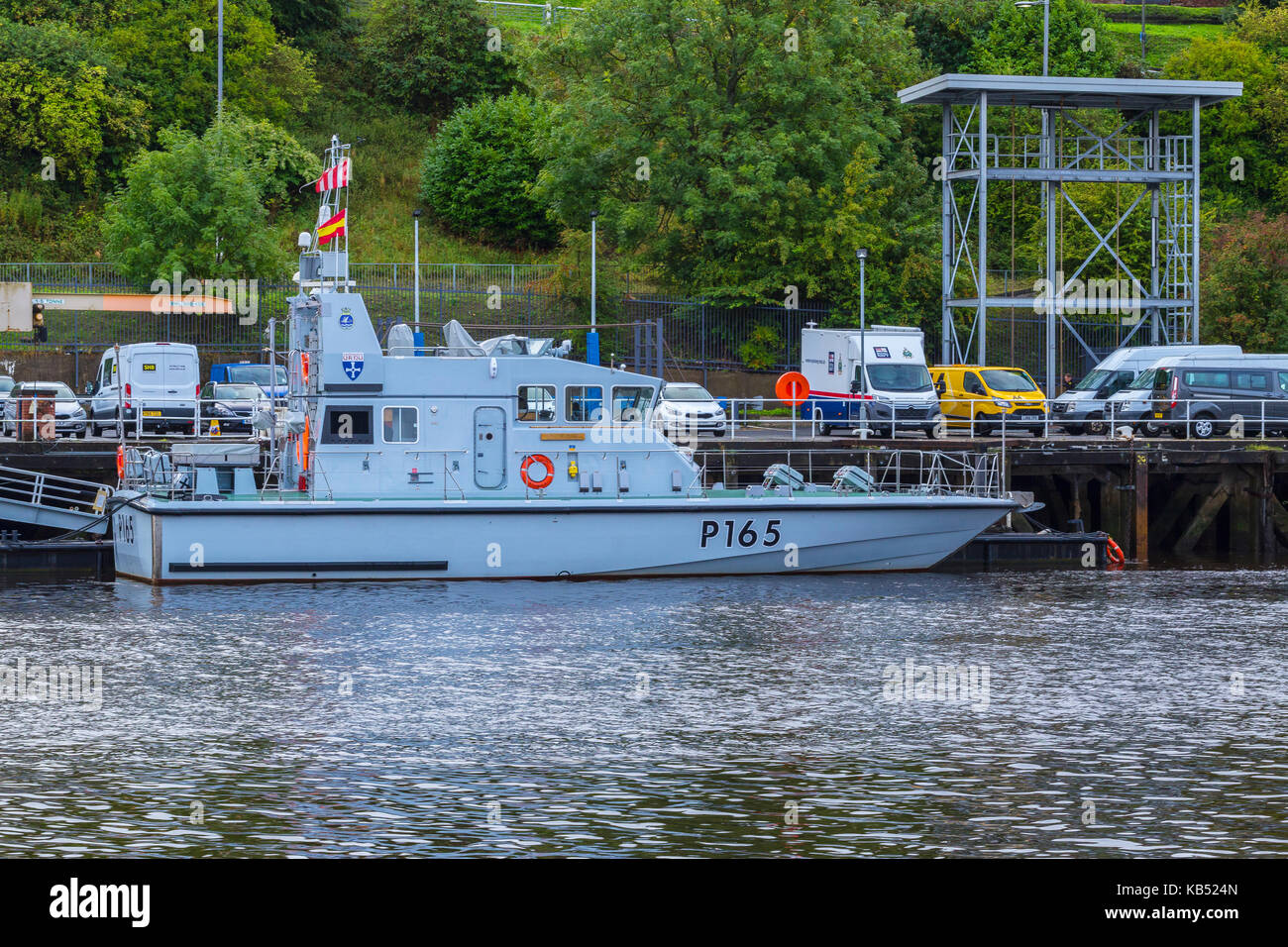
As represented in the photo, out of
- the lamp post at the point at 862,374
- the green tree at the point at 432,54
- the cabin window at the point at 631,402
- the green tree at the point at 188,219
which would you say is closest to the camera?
the cabin window at the point at 631,402

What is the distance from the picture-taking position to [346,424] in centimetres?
2791

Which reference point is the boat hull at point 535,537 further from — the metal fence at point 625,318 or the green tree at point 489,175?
the green tree at point 489,175

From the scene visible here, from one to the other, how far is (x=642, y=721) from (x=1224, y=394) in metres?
24.8

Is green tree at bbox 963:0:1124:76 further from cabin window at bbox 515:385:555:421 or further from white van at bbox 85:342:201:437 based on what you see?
cabin window at bbox 515:385:555:421

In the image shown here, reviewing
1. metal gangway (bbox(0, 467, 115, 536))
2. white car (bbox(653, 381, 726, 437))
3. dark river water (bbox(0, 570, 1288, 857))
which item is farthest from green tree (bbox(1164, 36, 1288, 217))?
metal gangway (bbox(0, 467, 115, 536))

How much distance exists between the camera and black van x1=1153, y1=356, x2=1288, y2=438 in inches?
1494

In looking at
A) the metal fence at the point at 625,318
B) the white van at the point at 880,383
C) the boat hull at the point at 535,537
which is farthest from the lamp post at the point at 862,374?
the metal fence at the point at 625,318

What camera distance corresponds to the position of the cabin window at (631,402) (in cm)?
2859

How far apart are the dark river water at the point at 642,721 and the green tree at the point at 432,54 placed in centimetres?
4428

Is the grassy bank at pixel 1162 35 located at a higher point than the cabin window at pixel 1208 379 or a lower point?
higher

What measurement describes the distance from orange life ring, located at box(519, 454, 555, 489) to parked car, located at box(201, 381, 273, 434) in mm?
9873
